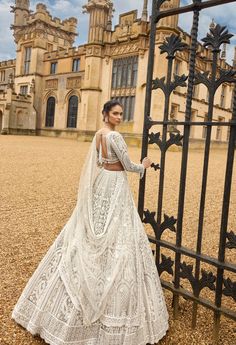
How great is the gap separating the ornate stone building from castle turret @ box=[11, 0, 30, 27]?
0.12 meters

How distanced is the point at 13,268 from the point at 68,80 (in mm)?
31788

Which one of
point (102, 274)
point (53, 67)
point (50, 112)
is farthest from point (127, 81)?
point (102, 274)

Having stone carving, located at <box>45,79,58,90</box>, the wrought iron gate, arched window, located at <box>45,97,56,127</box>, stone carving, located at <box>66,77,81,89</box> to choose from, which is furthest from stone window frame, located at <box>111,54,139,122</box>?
the wrought iron gate

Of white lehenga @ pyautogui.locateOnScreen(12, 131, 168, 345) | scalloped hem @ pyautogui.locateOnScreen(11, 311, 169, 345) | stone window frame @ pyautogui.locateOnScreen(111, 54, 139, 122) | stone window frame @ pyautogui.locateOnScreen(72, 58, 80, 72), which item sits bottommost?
scalloped hem @ pyautogui.locateOnScreen(11, 311, 169, 345)

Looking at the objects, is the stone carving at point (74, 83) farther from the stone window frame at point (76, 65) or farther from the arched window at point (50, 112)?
the arched window at point (50, 112)

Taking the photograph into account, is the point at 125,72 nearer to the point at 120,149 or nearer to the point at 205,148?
the point at 120,149

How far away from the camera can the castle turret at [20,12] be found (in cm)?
4172

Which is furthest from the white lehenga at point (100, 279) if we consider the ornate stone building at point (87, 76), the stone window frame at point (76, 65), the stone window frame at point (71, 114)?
the stone window frame at point (76, 65)

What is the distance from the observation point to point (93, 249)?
90.0 inches

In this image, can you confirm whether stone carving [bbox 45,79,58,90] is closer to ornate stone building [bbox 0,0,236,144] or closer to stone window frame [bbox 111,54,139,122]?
ornate stone building [bbox 0,0,236,144]

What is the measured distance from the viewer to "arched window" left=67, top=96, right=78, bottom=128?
3266cm

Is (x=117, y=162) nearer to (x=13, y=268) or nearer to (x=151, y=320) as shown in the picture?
(x=151, y=320)

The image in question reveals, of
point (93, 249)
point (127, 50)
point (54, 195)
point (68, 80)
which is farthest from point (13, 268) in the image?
point (68, 80)

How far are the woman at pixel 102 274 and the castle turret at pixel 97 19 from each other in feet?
92.3
